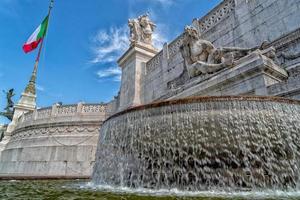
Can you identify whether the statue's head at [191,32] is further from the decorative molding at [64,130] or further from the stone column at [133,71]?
the decorative molding at [64,130]

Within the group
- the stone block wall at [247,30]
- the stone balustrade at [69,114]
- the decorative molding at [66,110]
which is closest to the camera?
the stone block wall at [247,30]

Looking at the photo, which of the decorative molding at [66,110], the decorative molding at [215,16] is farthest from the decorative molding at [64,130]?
the decorative molding at [215,16]

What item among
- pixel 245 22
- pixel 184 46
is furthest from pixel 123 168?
pixel 245 22

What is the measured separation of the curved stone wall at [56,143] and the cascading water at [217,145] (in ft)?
33.2

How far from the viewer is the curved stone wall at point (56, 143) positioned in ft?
45.1

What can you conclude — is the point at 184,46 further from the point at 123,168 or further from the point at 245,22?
the point at 123,168

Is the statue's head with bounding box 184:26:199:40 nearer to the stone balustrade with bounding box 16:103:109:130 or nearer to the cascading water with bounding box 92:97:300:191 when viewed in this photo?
the cascading water with bounding box 92:97:300:191

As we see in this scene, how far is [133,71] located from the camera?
1334cm

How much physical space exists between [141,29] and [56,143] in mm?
9700

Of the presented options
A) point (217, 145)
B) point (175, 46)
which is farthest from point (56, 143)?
point (217, 145)

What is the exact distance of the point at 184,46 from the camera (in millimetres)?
8078

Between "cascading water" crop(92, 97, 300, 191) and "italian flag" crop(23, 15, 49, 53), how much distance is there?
2300 cm

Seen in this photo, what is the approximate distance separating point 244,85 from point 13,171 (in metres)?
16.3

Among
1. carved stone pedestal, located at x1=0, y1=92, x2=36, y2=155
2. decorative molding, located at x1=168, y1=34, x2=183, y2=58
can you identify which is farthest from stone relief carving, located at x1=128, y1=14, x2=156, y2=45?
carved stone pedestal, located at x1=0, y1=92, x2=36, y2=155
